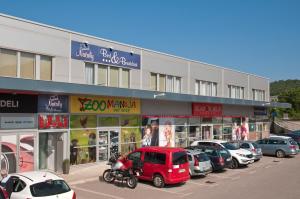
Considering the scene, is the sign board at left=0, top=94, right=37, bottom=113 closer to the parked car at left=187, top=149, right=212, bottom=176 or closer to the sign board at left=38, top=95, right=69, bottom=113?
the sign board at left=38, top=95, right=69, bottom=113

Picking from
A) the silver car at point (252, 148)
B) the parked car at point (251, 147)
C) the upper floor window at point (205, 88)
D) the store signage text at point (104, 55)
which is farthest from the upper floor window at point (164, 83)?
the silver car at point (252, 148)

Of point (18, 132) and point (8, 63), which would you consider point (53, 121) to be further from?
point (8, 63)

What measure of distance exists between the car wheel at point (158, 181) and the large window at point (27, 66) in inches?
323

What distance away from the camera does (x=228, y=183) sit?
20047 millimetres

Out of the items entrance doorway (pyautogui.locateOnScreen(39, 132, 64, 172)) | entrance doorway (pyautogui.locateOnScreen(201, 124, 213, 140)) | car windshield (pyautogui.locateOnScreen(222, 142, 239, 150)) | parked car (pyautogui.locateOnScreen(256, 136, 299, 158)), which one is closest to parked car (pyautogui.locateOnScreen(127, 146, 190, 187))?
entrance doorway (pyautogui.locateOnScreen(39, 132, 64, 172))

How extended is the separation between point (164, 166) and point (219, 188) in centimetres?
278

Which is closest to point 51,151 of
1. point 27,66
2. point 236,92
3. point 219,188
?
point 27,66

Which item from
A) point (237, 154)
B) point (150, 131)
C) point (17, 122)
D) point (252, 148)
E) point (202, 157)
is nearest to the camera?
point (17, 122)

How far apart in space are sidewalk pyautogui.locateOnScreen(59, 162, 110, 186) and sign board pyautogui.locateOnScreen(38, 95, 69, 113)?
328 cm

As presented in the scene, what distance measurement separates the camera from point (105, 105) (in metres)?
25.0

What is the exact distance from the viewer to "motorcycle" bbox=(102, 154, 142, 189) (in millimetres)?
17953

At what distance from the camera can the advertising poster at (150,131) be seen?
2844 centimetres

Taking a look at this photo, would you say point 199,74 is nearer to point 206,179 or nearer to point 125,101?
point 125,101

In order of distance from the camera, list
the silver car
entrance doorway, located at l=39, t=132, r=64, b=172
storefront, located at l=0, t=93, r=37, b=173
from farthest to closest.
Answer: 1. the silver car
2. entrance doorway, located at l=39, t=132, r=64, b=172
3. storefront, located at l=0, t=93, r=37, b=173
